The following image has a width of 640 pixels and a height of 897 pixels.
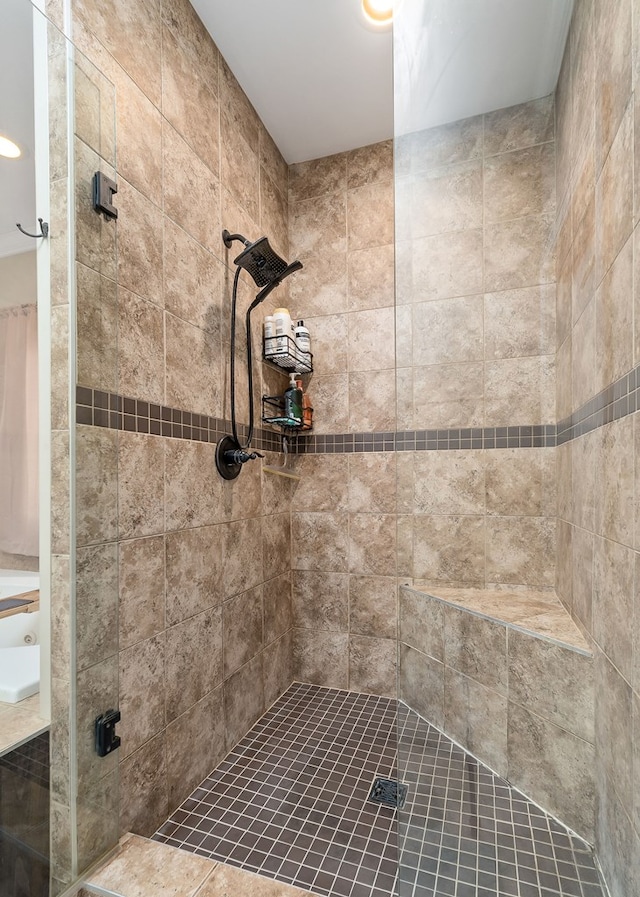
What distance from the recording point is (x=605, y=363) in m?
1.16

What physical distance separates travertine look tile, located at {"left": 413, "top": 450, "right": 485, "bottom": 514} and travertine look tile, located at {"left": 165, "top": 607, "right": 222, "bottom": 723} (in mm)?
899

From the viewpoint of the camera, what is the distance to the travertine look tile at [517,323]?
172 cm

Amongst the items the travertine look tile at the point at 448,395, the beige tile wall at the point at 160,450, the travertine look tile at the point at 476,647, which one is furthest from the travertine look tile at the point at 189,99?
the travertine look tile at the point at 476,647

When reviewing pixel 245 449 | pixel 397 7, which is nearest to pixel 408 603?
pixel 245 449

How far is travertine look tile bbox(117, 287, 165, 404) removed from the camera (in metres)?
1.25

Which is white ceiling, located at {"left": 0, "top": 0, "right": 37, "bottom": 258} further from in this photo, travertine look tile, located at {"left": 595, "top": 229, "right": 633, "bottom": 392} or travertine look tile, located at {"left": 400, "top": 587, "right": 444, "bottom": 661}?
travertine look tile, located at {"left": 400, "top": 587, "right": 444, "bottom": 661}

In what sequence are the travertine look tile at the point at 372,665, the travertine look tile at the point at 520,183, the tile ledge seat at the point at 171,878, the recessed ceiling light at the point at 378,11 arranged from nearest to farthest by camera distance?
the tile ledge seat at the point at 171,878
the recessed ceiling light at the point at 378,11
the travertine look tile at the point at 520,183
the travertine look tile at the point at 372,665

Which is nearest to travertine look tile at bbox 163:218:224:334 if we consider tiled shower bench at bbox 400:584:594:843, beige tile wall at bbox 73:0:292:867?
beige tile wall at bbox 73:0:292:867

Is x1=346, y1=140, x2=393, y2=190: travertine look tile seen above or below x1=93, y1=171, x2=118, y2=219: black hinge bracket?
above

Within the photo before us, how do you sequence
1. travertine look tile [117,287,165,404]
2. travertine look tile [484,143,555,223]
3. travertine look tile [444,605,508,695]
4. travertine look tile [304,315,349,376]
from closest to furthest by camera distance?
1. travertine look tile [117,287,165,404]
2. travertine look tile [444,605,508,695]
3. travertine look tile [484,143,555,223]
4. travertine look tile [304,315,349,376]

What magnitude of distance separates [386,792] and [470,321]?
165cm

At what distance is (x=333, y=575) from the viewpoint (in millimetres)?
2301

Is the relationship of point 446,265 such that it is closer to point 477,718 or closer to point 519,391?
point 519,391

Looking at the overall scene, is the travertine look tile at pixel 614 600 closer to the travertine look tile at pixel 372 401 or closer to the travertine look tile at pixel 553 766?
the travertine look tile at pixel 553 766
